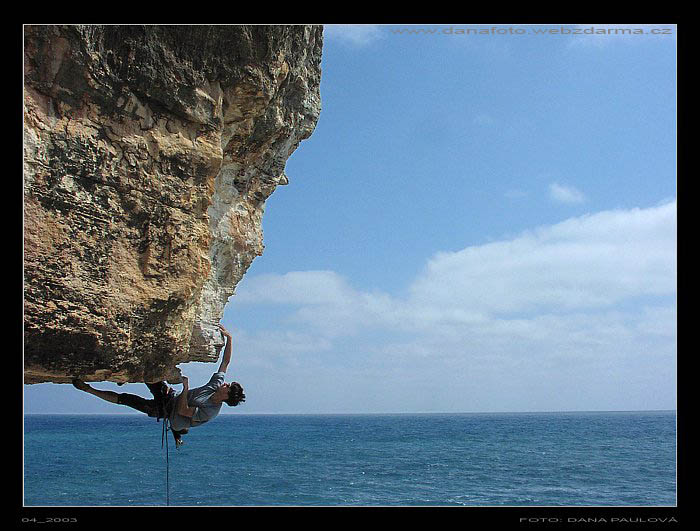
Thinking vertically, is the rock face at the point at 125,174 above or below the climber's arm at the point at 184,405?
above

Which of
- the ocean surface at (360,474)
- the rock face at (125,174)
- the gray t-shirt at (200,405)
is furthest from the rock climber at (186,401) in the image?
the ocean surface at (360,474)

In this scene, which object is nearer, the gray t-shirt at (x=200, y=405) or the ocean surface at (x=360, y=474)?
the gray t-shirt at (x=200, y=405)

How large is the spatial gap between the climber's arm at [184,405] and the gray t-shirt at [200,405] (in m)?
0.05

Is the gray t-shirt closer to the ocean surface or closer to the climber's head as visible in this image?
the climber's head

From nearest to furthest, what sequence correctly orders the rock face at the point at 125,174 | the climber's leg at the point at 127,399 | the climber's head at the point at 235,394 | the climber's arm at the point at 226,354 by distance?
Answer: the rock face at the point at 125,174
the climber's leg at the point at 127,399
the climber's head at the point at 235,394
the climber's arm at the point at 226,354

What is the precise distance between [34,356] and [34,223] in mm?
1270

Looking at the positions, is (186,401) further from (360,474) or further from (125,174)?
(360,474)

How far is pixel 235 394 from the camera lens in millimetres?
7770

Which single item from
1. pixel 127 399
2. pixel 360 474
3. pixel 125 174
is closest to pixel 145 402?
pixel 127 399

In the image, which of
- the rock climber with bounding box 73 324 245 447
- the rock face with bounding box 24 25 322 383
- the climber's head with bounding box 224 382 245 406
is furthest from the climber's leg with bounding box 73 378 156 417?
the climber's head with bounding box 224 382 245 406

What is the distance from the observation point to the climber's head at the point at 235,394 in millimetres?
7758

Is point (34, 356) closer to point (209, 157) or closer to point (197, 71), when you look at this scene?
point (209, 157)

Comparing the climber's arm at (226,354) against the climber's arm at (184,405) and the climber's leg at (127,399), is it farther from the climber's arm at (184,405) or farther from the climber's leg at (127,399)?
the climber's leg at (127,399)

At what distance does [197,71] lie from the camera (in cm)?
651
